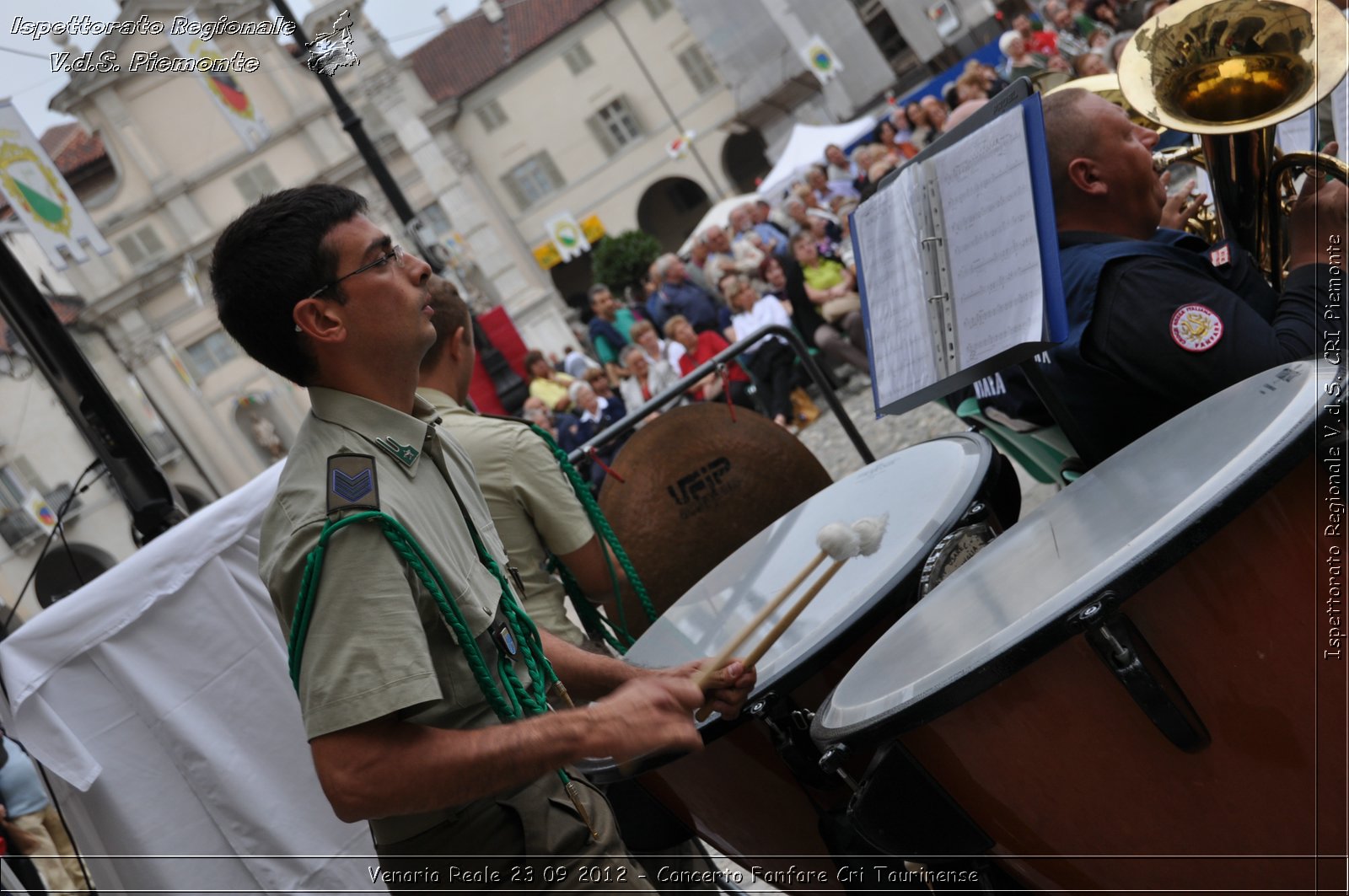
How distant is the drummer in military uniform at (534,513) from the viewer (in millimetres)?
2766

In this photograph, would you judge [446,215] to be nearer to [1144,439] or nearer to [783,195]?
[783,195]

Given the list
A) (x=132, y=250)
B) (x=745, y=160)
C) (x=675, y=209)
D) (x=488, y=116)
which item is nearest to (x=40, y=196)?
(x=132, y=250)

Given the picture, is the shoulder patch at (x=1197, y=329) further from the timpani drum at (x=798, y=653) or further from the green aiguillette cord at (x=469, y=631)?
the green aiguillette cord at (x=469, y=631)

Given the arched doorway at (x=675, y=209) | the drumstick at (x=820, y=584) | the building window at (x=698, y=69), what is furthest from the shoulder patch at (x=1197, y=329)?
the arched doorway at (x=675, y=209)

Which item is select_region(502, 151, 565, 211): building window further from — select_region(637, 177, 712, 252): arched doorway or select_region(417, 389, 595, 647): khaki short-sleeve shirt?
select_region(417, 389, 595, 647): khaki short-sleeve shirt

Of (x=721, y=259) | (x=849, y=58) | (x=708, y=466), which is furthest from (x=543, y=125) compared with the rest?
(x=708, y=466)

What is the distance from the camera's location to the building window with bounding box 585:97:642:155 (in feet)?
126

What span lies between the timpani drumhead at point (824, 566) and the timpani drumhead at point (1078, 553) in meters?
0.13

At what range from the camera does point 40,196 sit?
6.07m

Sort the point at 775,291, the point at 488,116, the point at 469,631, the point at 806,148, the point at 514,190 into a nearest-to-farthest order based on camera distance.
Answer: the point at 469,631 < the point at 775,291 < the point at 806,148 < the point at 488,116 < the point at 514,190

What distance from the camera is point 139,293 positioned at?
28.9 m

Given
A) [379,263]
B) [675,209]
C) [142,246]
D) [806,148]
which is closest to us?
[379,263]

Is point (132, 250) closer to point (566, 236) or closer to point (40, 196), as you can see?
point (566, 236)

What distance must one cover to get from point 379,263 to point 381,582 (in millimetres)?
598
